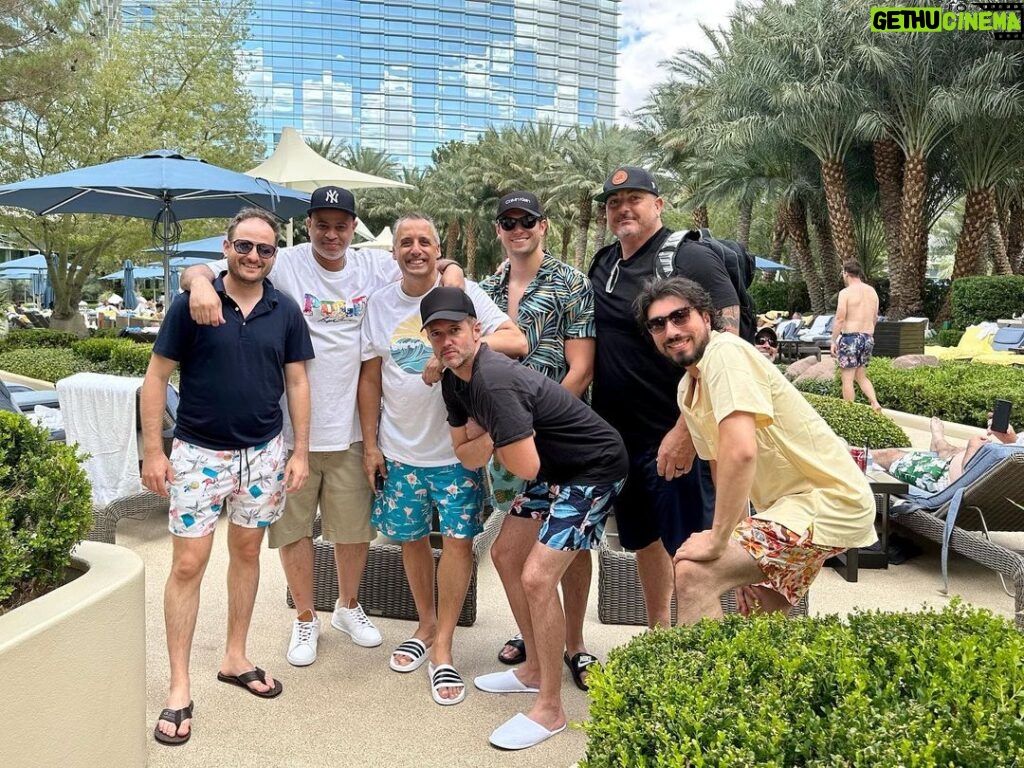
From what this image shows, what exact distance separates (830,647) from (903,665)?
16 cm

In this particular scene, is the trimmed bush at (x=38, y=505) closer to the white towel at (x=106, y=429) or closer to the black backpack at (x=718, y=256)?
the black backpack at (x=718, y=256)

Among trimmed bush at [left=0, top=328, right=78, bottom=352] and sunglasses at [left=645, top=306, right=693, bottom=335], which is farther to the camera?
trimmed bush at [left=0, top=328, right=78, bottom=352]

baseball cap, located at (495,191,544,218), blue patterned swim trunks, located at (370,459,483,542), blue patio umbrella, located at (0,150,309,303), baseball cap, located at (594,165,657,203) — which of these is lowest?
blue patterned swim trunks, located at (370,459,483,542)

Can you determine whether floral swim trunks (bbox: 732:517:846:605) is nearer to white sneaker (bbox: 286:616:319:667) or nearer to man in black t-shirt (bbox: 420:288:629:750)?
man in black t-shirt (bbox: 420:288:629:750)

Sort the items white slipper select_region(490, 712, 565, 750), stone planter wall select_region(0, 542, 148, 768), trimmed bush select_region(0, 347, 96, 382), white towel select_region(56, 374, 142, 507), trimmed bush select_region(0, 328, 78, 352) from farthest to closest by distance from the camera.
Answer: trimmed bush select_region(0, 328, 78, 352)
trimmed bush select_region(0, 347, 96, 382)
white towel select_region(56, 374, 142, 507)
white slipper select_region(490, 712, 565, 750)
stone planter wall select_region(0, 542, 148, 768)

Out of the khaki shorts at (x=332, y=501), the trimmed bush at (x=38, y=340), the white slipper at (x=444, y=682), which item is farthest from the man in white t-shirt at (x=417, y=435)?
the trimmed bush at (x=38, y=340)

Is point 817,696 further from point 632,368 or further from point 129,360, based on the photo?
point 129,360

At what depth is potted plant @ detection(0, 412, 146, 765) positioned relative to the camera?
1926mm

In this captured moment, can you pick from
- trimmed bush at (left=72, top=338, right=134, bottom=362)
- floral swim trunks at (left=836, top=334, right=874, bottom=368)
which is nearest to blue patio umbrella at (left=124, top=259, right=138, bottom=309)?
trimmed bush at (left=72, top=338, right=134, bottom=362)

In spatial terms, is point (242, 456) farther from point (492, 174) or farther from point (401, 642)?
point (492, 174)

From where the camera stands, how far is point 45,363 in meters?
13.1

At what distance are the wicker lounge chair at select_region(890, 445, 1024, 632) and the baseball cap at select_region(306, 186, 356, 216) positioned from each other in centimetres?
345

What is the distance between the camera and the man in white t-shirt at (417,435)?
3219 mm

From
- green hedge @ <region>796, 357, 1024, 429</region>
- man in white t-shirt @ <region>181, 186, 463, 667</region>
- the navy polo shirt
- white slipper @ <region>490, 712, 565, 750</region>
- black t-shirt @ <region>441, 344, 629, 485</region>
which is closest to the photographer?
black t-shirt @ <region>441, 344, 629, 485</region>
